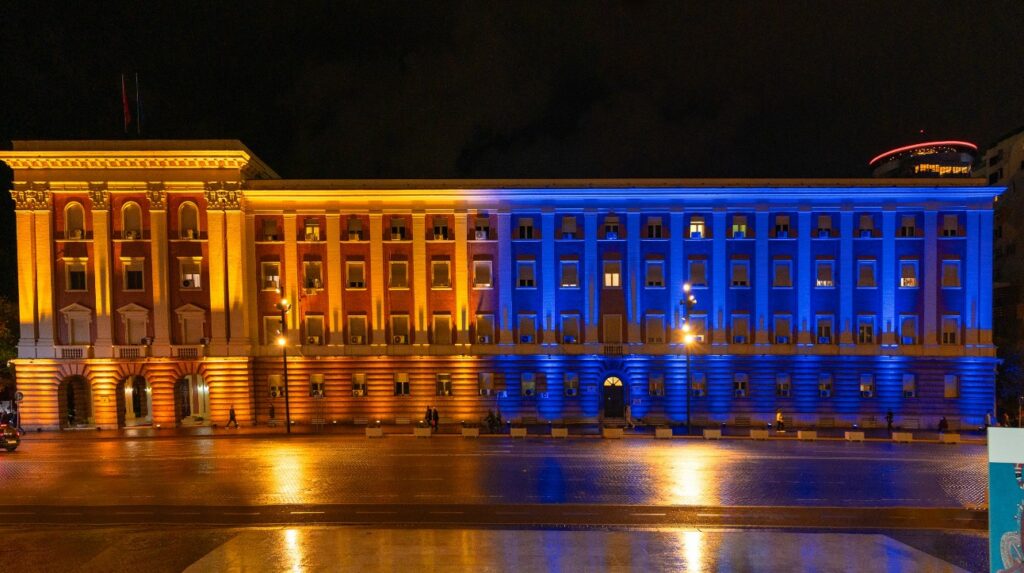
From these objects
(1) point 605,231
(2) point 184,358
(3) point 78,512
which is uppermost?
(1) point 605,231

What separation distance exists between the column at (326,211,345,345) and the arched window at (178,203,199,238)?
9.07 m

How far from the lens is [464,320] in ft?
126

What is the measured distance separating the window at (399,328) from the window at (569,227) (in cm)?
1278

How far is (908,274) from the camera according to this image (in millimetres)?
37062

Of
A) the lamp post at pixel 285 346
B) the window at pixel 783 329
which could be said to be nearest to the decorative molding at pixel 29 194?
the lamp post at pixel 285 346

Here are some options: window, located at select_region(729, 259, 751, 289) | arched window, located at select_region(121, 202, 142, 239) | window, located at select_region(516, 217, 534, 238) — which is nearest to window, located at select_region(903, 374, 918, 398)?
window, located at select_region(729, 259, 751, 289)

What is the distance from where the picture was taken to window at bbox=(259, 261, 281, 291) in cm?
3856

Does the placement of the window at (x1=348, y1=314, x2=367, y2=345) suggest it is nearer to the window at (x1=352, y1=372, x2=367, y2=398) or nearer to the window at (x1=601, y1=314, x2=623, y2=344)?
the window at (x1=352, y1=372, x2=367, y2=398)

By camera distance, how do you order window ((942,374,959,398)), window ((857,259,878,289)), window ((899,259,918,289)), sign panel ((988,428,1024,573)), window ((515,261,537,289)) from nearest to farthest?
sign panel ((988,428,1024,573)), window ((942,374,959,398)), window ((899,259,918,289)), window ((857,259,878,289)), window ((515,261,537,289))

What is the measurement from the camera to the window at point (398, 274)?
127ft

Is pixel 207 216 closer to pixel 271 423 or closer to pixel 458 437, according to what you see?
pixel 271 423

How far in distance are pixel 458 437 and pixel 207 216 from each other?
23.2 m

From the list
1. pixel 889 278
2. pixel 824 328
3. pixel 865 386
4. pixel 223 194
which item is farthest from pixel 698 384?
pixel 223 194

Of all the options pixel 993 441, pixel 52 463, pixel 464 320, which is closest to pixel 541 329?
pixel 464 320
